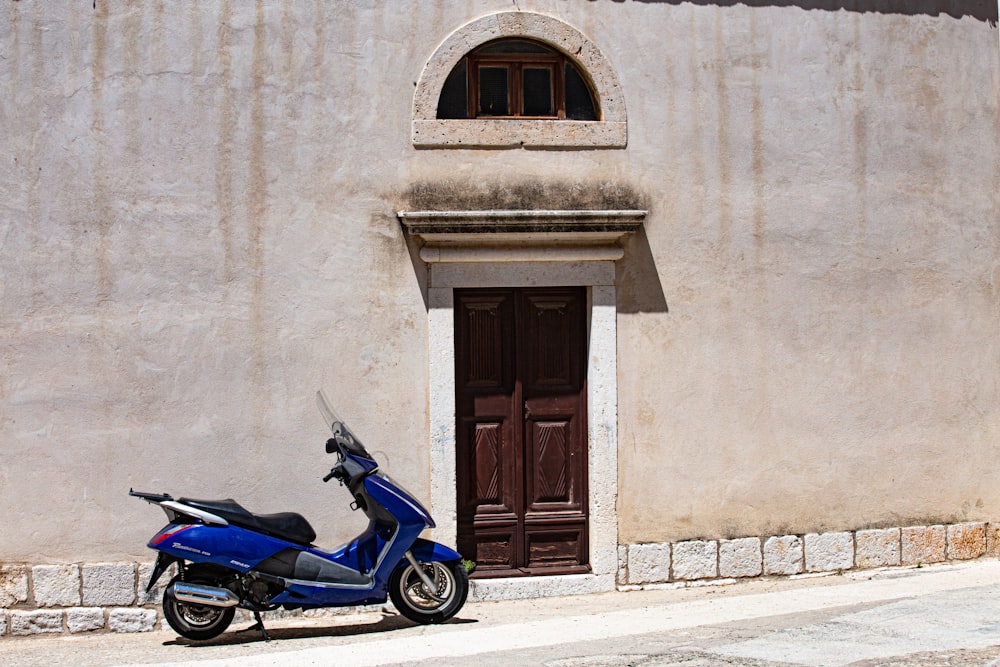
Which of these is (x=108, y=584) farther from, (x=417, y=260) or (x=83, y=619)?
(x=417, y=260)

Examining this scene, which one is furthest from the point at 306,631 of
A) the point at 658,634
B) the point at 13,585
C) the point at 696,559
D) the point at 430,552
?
the point at 696,559

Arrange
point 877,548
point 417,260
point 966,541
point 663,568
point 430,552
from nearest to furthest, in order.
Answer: point 430,552 → point 417,260 → point 663,568 → point 877,548 → point 966,541

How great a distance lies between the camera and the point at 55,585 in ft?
22.5

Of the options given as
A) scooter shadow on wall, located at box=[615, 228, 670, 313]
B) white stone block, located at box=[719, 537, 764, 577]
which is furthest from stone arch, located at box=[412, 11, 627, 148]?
white stone block, located at box=[719, 537, 764, 577]

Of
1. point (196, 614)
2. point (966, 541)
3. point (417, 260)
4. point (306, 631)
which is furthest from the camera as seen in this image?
point (966, 541)

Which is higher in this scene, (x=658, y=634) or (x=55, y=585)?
(x=55, y=585)

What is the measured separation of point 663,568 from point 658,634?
4.40 ft

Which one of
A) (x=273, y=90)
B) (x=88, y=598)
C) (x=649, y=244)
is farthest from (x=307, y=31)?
(x=88, y=598)

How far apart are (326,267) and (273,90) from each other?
1.17 metres

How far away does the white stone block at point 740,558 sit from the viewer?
24.9ft

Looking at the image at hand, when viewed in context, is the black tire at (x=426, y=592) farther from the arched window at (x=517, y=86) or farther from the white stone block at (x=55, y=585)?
the arched window at (x=517, y=86)

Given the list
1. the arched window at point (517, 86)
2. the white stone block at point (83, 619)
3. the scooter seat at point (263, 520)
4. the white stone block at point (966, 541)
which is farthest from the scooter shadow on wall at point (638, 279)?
the white stone block at point (83, 619)

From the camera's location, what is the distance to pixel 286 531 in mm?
6340

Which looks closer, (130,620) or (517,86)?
(130,620)
